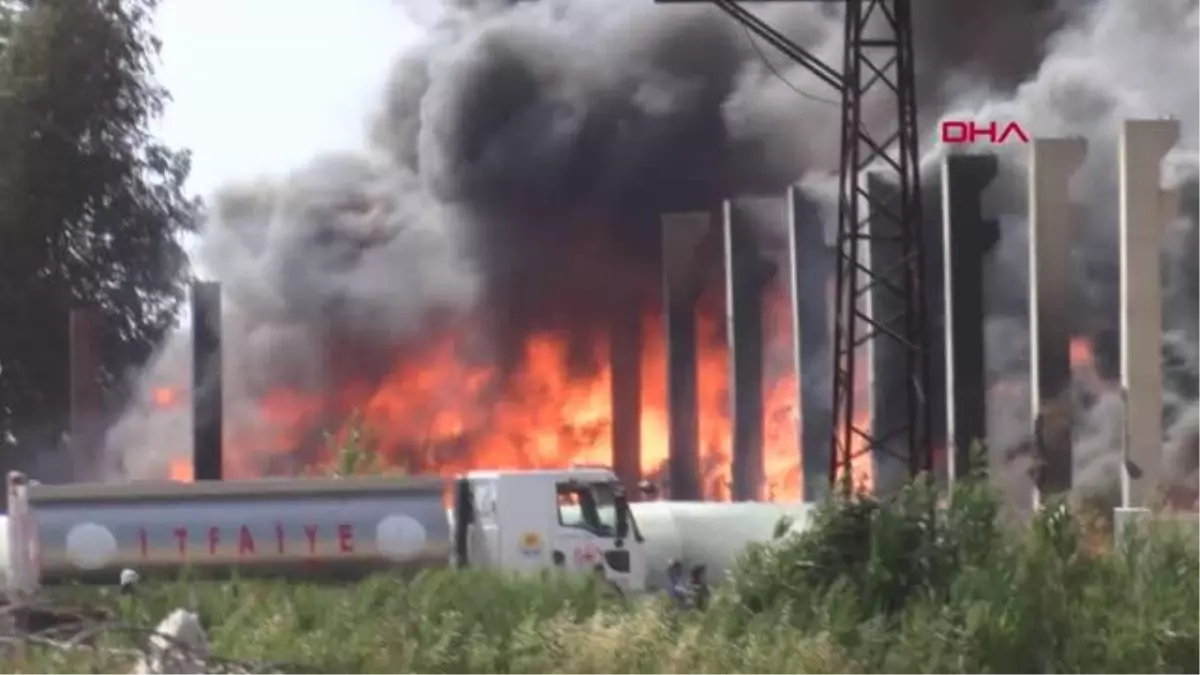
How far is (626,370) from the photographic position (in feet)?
109

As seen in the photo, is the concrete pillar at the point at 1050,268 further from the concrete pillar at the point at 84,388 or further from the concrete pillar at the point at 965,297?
the concrete pillar at the point at 84,388

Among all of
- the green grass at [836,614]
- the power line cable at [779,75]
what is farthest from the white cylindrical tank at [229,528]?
the power line cable at [779,75]

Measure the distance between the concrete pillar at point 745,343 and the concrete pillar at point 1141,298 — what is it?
7642 mm

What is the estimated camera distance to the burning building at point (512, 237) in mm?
32906

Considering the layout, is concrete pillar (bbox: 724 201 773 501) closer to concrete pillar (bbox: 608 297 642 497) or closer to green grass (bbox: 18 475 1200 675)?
concrete pillar (bbox: 608 297 642 497)

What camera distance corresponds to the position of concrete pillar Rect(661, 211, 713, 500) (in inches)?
1182

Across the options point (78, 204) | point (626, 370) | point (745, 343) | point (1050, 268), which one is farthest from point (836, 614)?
point (78, 204)

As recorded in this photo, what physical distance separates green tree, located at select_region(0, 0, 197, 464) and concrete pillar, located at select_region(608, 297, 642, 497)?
7.83m

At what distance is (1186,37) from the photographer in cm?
3017

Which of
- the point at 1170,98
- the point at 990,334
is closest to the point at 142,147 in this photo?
the point at 990,334

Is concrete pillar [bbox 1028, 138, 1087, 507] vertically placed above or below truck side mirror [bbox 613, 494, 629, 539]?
above

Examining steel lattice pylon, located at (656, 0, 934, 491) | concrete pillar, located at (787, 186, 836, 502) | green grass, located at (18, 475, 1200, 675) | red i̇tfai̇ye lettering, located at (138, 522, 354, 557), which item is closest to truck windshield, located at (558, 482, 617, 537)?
red i̇tfai̇ye lettering, located at (138, 522, 354, 557)

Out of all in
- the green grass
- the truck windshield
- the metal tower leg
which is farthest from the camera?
the truck windshield

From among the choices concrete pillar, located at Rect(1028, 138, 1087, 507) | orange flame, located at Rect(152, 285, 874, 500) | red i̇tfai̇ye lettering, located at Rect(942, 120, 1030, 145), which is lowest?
orange flame, located at Rect(152, 285, 874, 500)
